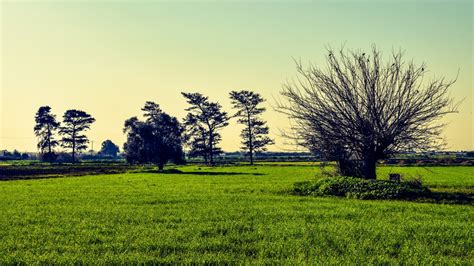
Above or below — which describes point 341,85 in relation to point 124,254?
above

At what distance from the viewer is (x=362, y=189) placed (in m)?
26.7

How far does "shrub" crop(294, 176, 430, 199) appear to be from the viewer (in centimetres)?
2567

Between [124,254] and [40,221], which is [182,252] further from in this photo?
[40,221]

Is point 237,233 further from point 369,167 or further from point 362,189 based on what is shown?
point 369,167

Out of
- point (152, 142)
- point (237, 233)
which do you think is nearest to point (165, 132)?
point (152, 142)

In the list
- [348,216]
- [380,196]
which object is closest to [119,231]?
[348,216]

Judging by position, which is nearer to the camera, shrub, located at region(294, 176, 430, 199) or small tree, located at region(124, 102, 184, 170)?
shrub, located at region(294, 176, 430, 199)

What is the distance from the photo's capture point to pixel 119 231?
14.6m

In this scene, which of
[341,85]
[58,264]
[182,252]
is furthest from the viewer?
[341,85]

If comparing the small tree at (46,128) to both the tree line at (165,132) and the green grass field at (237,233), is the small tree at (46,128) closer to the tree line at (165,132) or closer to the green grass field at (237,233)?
the tree line at (165,132)

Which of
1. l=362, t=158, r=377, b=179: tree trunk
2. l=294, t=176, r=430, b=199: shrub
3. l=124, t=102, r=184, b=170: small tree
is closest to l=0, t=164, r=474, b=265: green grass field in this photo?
l=294, t=176, r=430, b=199: shrub

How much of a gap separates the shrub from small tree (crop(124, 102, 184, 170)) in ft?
157

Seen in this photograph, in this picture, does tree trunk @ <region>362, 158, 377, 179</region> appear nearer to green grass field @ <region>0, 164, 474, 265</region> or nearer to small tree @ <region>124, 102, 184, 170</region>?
green grass field @ <region>0, 164, 474, 265</region>

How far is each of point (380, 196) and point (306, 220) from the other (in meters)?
10.4
